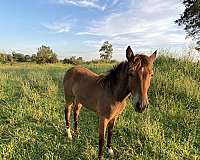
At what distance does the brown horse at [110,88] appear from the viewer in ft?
11.4

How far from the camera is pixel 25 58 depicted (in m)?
34.4

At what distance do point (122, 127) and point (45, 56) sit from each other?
29724 millimetres

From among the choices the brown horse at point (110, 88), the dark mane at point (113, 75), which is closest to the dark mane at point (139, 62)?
Answer: the brown horse at point (110, 88)

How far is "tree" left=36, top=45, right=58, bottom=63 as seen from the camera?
108ft

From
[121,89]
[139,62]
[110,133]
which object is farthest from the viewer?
[110,133]

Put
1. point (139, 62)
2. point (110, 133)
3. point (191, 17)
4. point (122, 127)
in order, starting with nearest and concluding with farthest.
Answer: point (139, 62) → point (110, 133) → point (122, 127) → point (191, 17)

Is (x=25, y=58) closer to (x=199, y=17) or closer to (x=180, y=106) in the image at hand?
(x=199, y=17)

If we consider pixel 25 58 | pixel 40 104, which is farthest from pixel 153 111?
pixel 25 58

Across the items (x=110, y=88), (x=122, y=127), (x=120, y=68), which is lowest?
(x=122, y=127)

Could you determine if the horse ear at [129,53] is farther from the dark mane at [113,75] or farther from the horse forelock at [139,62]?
the dark mane at [113,75]

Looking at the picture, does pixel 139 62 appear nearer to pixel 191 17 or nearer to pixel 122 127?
pixel 122 127

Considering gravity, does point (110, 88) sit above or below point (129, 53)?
below

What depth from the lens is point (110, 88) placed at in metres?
4.48

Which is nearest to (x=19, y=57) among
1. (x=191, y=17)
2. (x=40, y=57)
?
(x=40, y=57)
